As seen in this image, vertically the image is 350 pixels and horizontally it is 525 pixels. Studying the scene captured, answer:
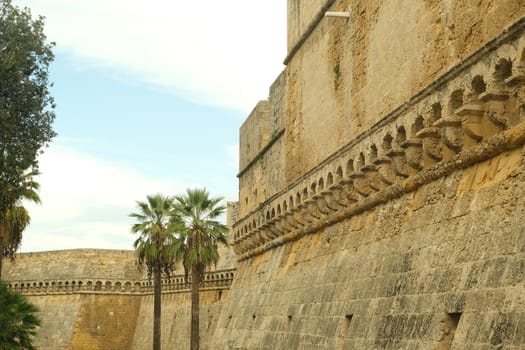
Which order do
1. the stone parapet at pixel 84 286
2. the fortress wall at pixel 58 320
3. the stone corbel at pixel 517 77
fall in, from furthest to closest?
the stone parapet at pixel 84 286
the fortress wall at pixel 58 320
the stone corbel at pixel 517 77

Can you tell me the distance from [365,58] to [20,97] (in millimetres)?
6908

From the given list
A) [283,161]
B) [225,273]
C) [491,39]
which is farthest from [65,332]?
[491,39]

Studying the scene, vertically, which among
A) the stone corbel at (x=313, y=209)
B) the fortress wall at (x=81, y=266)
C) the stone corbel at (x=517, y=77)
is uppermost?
the fortress wall at (x=81, y=266)

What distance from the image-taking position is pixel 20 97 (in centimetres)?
1662

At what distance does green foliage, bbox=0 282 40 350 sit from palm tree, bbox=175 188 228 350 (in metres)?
8.13

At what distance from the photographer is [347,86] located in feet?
Result: 48.8

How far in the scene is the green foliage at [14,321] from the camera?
17000 mm

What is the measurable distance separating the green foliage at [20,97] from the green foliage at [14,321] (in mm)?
2178

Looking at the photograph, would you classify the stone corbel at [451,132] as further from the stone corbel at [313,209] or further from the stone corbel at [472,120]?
the stone corbel at [313,209]

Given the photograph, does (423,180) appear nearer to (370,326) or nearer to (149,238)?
(370,326)

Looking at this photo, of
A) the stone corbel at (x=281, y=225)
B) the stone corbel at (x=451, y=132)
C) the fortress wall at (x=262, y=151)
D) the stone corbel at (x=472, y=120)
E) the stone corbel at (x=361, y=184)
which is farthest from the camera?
the fortress wall at (x=262, y=151)

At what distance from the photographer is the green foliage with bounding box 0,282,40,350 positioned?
55.8ft

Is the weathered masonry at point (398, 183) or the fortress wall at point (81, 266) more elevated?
the fortress wall at point (81, 266)

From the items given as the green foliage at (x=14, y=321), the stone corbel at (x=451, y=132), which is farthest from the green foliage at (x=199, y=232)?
the stone corbel at (x=451, y=132)
